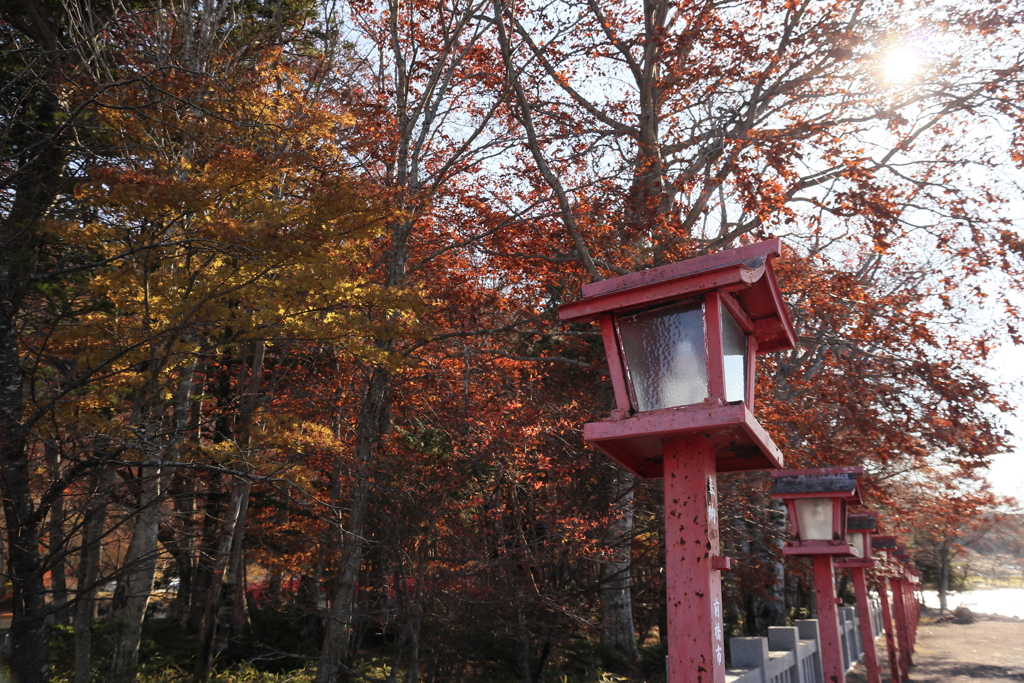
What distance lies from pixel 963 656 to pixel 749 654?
779 inches

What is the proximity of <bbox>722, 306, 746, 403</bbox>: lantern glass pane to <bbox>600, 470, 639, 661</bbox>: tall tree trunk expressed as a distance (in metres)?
6.49

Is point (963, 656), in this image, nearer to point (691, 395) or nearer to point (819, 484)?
point (819, 484)

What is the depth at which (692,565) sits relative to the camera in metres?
3.03

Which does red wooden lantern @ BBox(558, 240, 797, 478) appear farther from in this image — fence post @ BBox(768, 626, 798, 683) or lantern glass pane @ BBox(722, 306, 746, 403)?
fence post @ BBox(768, 626, 798, 683)

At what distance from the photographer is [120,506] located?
769 cm

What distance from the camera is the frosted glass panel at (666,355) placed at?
10.5ft

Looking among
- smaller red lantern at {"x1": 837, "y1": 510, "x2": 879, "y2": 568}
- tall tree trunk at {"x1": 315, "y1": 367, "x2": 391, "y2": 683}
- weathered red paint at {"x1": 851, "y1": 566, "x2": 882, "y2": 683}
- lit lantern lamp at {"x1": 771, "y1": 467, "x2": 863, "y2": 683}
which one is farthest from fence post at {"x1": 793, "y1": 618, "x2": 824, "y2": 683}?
tall tree trunk at {"x1": 315, "y1": 367, "x2": 391, "y2": 683}

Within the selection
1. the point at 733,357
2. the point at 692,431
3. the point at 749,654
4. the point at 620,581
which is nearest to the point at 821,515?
the point at 749,654

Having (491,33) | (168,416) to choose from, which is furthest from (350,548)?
(491,33)

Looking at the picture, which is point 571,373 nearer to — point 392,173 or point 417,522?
point 392,173

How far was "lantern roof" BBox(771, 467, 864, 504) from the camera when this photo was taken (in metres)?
7.06

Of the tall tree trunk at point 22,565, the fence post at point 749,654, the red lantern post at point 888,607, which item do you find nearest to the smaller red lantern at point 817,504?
the fence post at point 749,654

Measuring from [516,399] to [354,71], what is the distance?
8.12 meters

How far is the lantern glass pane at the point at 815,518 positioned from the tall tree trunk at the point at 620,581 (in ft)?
9.28
